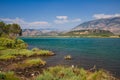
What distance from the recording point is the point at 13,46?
254 feet

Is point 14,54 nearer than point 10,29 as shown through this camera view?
Yes

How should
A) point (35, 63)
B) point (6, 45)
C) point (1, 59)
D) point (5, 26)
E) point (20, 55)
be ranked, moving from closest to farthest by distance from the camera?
1. point (35, 63)
2. point (1, 59)
3. point (20, 55)
4. point (6, 45)
5. point (5, 26)

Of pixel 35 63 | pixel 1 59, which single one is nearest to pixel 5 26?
pixel 1 59

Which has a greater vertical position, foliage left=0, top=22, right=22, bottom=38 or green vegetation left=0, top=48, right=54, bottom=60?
foliage left=0, top=22, right=22, bottom=38

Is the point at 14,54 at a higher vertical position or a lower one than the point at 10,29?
lower

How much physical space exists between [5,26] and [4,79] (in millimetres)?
131713

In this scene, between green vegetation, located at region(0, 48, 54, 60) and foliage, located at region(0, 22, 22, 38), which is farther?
foliage, located at region(0, 22, 22, 38)

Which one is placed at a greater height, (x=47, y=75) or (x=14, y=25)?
(x=14, y=25)

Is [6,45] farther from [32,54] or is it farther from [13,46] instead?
[32,54]

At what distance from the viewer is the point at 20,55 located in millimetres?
56688

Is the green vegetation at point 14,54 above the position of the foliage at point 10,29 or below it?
below

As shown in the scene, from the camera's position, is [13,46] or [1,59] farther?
[13,46]

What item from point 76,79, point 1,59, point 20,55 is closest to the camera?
point 76,79

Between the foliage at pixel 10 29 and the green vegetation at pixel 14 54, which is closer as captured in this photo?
the green vegetation at pixel 14 54
